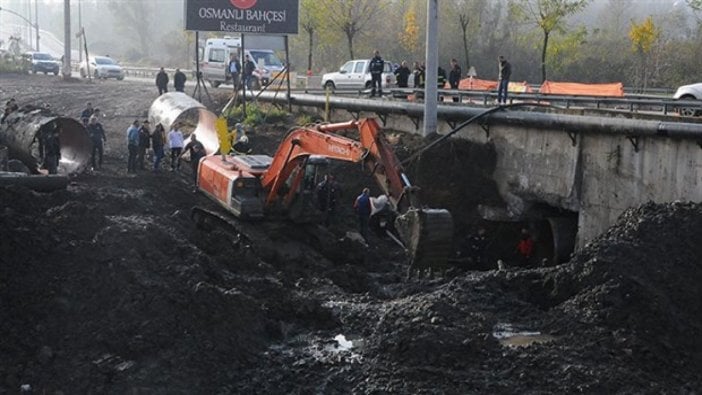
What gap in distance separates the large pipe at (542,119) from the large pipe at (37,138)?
8483 millimetres

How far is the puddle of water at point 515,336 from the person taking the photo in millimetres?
13938

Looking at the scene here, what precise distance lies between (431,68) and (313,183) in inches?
222

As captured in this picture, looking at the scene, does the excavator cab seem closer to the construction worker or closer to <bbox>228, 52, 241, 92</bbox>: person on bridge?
the construction worker

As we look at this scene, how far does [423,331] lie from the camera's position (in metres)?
12.9

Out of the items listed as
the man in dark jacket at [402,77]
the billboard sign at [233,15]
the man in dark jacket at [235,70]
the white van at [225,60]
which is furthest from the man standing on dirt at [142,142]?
the white van at [225,60]

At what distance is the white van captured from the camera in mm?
40938

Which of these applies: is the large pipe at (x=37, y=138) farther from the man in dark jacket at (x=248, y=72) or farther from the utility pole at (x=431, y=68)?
the man in dark jacket at (x=248, y=72)

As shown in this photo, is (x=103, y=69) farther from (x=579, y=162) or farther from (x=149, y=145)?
(x=579, y=162)

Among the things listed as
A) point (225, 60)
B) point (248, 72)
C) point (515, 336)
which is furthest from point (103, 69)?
point (515, 336)

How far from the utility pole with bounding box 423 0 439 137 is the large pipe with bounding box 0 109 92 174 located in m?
9.02

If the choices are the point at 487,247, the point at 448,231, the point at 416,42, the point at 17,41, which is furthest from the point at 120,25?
the point at 448,231

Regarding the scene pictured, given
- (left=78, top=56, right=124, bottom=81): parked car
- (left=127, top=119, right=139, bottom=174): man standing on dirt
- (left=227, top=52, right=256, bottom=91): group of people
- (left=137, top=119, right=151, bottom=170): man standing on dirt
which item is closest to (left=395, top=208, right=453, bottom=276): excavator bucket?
(left=127, top=119, right=139, bottom=174): man standing on dirt

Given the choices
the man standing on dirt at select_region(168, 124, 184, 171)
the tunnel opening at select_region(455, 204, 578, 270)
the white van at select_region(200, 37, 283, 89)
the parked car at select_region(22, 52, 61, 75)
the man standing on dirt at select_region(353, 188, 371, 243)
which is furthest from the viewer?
the parked car at select_region(22, 52, 61, 75)

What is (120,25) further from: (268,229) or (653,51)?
(268,229)
